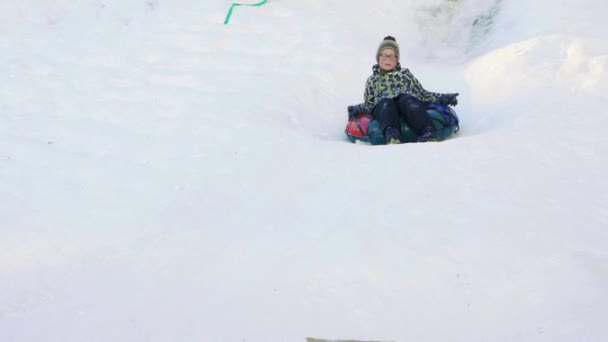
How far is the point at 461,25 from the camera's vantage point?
6.57 m

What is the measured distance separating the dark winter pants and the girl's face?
344mm

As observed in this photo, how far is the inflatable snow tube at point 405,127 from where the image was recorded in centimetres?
465

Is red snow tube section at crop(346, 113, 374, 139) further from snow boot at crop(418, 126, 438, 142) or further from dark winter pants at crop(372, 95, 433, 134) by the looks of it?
snow boot at crop(418, 126, 438, 142)

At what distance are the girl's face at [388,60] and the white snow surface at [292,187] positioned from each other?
1.71ft

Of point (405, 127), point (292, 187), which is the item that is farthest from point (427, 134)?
point (292, 187)

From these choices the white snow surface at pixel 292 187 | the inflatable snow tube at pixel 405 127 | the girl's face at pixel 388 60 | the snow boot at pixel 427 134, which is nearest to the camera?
the white snow surface at pixel 292 187

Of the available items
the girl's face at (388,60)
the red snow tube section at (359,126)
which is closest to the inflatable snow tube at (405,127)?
the red snow tube section at (359,126)

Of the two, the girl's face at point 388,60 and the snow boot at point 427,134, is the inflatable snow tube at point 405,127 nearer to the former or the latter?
the snow boot at point 427,134

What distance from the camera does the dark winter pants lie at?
453 centimetres

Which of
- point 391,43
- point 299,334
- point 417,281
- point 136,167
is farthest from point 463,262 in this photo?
point 391,43

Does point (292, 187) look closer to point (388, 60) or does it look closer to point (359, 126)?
point (359, 126)

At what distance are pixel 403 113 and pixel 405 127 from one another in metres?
0.10

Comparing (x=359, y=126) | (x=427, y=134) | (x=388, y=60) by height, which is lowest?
(x=359, y=126)

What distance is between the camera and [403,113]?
4688mm
